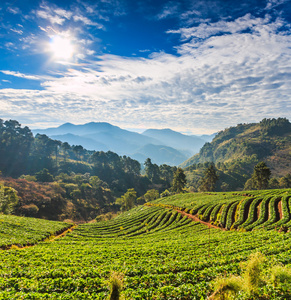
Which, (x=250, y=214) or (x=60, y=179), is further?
(x=60, y=179)

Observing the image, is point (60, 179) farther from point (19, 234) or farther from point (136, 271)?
point (136, 271)

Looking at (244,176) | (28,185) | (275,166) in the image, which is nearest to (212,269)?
(28,185)

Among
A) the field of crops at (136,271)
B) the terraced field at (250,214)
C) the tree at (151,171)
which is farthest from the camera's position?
the tree at (151,171)

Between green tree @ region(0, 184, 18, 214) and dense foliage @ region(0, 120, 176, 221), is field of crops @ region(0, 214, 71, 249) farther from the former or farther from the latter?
dense foliage @ region(0, 120, 176, 221)

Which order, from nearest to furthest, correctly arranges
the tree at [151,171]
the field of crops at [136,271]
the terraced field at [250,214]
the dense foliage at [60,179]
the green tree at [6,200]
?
the field of crops at [136,271] < the terraced field at [250,214] < the green tree at [6,200] < the dense foliage at [60,179] < the tree at [151,171]

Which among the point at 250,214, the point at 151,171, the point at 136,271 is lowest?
the point at 250,214

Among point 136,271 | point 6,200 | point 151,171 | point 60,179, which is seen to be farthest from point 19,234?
point 151,171

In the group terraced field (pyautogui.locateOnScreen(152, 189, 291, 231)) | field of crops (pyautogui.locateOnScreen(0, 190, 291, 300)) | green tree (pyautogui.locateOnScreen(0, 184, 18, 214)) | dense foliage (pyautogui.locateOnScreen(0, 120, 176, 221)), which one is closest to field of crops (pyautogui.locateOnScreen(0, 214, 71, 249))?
field of crops (pyautogui.locateOnScreen(0, 190, 291, 300))

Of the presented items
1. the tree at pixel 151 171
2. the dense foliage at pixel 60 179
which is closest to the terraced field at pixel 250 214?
the dense foliage at pixel 60 179

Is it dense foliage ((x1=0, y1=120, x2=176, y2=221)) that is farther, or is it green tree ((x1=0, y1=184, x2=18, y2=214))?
dense foliage ((x1=0, y1=120, x2=176, y2=221))

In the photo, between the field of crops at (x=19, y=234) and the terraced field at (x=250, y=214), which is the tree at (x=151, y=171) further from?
the field of crops at (x=19, y=234)

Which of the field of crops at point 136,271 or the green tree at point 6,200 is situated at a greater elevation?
the field of crops at point 136,271

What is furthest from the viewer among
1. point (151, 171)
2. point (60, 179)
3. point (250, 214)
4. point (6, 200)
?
point (151, 171)

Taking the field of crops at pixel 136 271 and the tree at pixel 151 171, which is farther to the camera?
the tree at pixel 151 171
